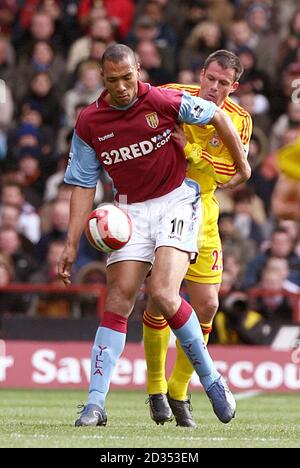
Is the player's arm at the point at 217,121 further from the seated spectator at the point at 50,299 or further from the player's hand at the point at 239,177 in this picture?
the seated spectator at the point at 50,299

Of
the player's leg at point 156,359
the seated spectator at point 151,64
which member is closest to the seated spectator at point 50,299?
the seated spectator at point 151,64

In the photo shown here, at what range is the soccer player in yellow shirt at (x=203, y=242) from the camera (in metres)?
9.19

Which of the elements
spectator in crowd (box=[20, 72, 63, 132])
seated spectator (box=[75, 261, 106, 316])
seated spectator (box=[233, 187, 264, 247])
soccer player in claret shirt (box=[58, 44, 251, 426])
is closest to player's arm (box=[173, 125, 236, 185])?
soccer player in claret shirt (box=[58, 44, 251, 426])

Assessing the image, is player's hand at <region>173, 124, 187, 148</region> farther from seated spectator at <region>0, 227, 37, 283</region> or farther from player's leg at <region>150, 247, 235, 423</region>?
seated spectator at <region>0, 227, 37, 283</region>

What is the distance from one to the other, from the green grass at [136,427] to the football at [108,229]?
112cm

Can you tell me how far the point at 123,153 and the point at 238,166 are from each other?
2.59 feet

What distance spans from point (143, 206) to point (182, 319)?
2.55ft

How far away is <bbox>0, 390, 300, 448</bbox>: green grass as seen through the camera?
7.43m

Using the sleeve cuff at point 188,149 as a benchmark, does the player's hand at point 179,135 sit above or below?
above

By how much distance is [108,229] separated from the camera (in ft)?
27.6

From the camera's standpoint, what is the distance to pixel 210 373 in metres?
8.62
